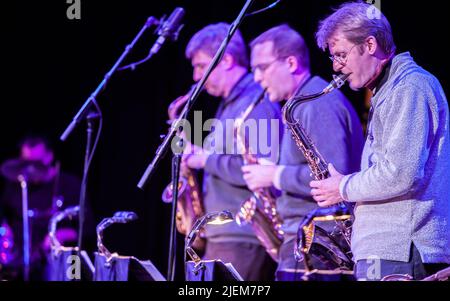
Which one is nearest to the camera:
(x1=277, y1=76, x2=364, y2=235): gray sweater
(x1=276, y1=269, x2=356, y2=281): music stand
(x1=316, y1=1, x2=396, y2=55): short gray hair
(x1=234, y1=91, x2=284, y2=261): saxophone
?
(x1=316, y1=1, x2=396, y2=55): short gray hair

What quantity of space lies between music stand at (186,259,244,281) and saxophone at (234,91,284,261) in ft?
4.70

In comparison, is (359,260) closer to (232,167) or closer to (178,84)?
(232,167)

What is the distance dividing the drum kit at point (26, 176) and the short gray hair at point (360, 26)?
17.0 ft

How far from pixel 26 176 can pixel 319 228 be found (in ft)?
16.2

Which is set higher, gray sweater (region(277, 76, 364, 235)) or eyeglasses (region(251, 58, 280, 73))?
eyeglasses (region(251, 58, 280, 73))

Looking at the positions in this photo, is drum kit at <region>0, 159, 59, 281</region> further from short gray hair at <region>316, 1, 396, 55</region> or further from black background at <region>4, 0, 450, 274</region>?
short gray hair at <region>316, 1, 396, 55</region>

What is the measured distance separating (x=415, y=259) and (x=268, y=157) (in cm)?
192

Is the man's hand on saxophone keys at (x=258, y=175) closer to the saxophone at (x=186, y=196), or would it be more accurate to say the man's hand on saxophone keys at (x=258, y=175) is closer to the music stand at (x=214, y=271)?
the saxophone at (x=186, y=196)

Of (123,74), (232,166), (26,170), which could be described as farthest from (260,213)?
(26,170)

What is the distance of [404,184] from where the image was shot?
2637 mm

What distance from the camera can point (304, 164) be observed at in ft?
12.9

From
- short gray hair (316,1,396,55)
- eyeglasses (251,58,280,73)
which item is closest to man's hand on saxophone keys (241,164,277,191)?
eyeglasses (251,58,280,73)

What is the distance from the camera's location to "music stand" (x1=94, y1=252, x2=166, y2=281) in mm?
3393
